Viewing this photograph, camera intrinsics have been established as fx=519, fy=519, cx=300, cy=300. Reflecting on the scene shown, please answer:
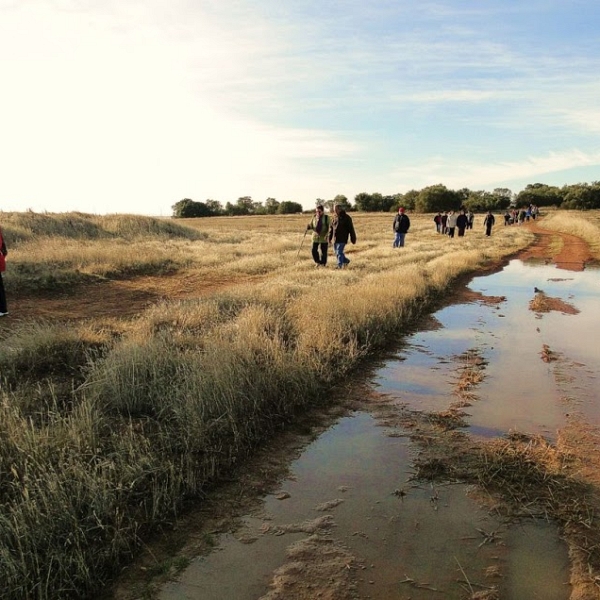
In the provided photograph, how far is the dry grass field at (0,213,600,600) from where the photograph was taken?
3.39m

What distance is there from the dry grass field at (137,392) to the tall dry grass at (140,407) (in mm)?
17

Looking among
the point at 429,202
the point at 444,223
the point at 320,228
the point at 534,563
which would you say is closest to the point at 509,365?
the point at 534,563

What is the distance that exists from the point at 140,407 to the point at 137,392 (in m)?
0.19

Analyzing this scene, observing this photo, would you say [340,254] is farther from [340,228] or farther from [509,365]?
[509,365]

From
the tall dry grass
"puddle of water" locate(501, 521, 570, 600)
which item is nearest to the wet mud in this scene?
"puddle of water" locate(501, 521, 570, 600)

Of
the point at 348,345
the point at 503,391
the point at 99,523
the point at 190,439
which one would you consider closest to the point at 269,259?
the point at 348,345

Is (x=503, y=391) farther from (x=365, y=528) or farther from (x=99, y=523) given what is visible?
(x=99, y=523)

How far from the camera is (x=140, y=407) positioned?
542 centimetres

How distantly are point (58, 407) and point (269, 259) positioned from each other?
543 inches

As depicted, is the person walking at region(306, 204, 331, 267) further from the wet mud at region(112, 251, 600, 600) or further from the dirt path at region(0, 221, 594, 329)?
the wet mud at region(112, 251, 600, 600)

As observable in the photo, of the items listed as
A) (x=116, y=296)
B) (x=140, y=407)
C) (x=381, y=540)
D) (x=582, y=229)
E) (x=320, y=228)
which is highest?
(x=582, y=229)

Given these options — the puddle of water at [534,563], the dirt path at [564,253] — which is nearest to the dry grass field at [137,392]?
the puddle of water at [534,563]

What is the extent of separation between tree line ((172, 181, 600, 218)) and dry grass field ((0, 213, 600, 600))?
82710mm

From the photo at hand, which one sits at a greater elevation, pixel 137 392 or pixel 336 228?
pixel 336 228
